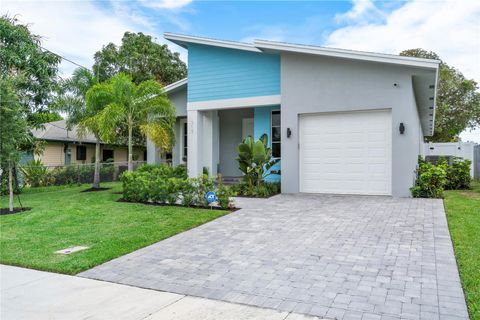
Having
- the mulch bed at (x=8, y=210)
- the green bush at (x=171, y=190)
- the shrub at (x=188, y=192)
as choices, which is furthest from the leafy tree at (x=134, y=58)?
the shrub at (x=188, y=192)

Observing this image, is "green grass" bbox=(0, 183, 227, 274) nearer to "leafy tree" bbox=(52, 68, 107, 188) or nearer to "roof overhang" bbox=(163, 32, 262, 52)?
"leafy tree" bbox=(52, 68, 107, 188)

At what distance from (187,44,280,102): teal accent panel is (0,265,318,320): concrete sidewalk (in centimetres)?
953

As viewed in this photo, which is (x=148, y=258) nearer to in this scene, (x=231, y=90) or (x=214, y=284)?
(x=214, y=284)

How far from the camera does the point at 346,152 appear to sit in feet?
36.4

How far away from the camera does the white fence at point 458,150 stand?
1818 centimetres

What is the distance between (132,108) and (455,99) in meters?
26.2

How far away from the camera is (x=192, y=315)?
3.44 meters

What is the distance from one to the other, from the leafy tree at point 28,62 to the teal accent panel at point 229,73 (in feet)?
18.0

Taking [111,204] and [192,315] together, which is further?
[111,204]

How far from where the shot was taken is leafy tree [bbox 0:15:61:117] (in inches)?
492

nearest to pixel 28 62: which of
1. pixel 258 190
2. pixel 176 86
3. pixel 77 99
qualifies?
pixel 77 99

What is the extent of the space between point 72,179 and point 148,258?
13684mm

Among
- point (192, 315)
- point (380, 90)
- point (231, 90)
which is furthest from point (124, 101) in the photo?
point (192, 315)

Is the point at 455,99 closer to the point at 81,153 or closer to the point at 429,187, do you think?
the point at 429,187
